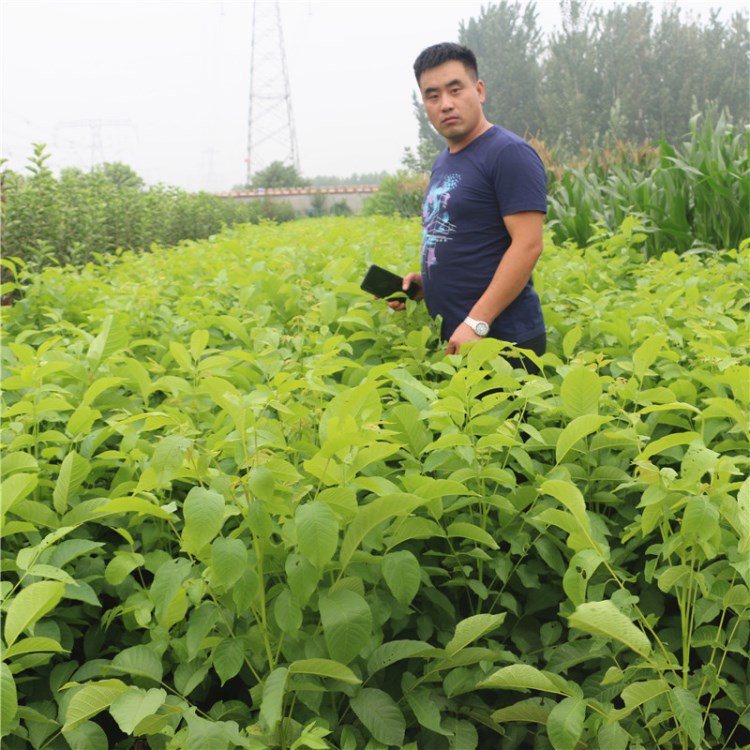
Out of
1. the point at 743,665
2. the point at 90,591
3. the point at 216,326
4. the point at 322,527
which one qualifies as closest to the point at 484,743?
the point at 743,665

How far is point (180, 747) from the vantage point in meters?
1.17

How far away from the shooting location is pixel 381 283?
272 cm

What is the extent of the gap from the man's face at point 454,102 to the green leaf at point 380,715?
1.87m

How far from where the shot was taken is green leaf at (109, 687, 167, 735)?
1062 mm

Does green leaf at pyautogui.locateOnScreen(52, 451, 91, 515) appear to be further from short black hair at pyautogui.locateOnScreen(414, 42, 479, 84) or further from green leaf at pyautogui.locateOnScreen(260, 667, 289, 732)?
short black hair at pyautogui.locateOnScreen(414, 42, 479, 84)

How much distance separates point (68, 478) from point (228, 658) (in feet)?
1.51

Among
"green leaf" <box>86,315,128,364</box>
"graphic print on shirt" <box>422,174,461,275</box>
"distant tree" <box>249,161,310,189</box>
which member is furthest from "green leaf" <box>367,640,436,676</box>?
"distant tree" <box>249,161,310,189</box>

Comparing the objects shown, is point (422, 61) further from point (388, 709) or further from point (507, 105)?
point (507, 105)

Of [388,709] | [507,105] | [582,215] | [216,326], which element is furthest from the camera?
[507,105]

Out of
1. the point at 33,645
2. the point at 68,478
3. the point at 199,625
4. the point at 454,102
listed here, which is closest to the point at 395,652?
the point at 199,625

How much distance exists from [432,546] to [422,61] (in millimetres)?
1810

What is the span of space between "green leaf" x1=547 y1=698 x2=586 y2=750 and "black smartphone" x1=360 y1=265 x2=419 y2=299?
5.55 ft

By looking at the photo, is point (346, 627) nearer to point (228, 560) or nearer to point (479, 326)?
point (228, 560)

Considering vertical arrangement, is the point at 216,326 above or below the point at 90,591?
above
